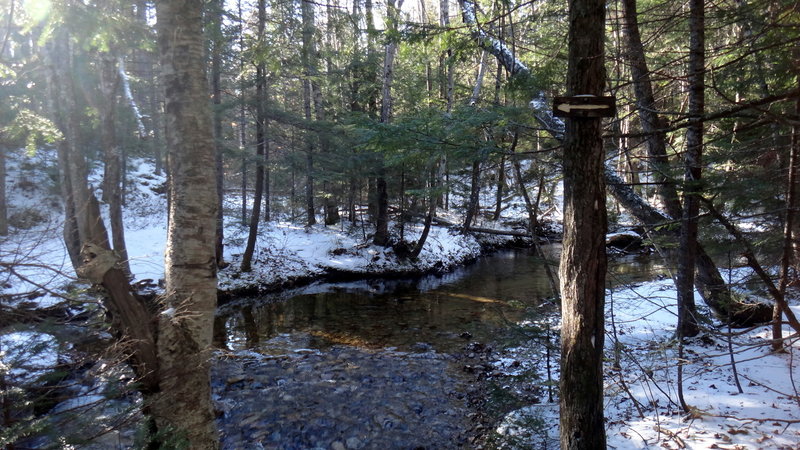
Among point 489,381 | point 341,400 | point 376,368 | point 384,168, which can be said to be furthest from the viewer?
point 384,168

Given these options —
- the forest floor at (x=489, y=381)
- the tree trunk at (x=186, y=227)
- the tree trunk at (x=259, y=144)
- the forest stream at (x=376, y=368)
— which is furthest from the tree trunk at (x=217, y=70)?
the tree trunk at (x=186, y=227)

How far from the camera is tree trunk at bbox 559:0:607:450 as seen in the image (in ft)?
10.8

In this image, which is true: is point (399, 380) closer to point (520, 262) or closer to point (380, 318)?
point (380, 318)

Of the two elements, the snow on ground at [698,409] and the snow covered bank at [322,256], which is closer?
the snow on ground at [698,409]

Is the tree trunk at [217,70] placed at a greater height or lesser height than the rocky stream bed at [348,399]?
greater

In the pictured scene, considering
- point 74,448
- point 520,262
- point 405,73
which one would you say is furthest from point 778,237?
point 405,73

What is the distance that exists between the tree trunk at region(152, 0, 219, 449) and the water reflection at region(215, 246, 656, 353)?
4.05 meters

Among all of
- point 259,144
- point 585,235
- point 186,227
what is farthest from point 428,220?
point 186,227

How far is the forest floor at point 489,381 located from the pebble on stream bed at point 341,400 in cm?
3

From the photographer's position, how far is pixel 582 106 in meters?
3.20

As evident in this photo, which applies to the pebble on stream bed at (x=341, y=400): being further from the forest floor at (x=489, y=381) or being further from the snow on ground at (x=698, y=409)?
the snow on ground at (x=698, y=409)

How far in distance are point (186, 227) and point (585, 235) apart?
3045 millimetres

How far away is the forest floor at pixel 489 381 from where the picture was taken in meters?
2.36

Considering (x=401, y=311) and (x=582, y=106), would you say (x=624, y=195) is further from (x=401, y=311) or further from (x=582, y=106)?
(x=401, y=311)
